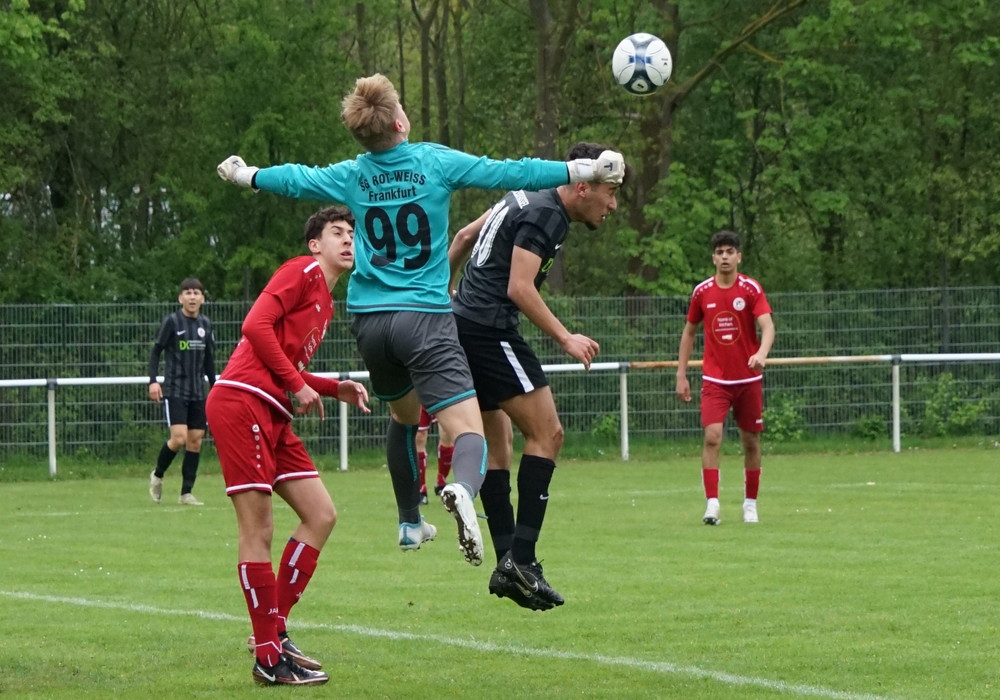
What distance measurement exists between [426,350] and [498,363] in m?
0.86

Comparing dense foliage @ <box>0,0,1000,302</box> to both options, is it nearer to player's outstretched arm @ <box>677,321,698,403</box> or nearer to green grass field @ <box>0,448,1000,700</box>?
player's outstretched arm @ <box>677,321,698,403</box>

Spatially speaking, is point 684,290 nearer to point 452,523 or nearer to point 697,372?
point 697,372

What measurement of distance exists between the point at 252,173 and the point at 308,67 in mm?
21213

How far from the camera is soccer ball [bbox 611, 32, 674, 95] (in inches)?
399

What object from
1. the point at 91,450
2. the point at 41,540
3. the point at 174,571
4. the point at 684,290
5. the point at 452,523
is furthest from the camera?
the point at 684,290

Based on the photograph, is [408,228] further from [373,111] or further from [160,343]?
[160,343]

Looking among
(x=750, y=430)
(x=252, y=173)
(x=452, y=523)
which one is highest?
(x=252, y=173)

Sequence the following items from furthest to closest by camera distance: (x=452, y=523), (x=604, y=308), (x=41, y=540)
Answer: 1. (x=604, y=308)
2. (x=452, y=523)
3. (x=41, y=540)

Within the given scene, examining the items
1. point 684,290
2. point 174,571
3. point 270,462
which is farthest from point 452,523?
point 684,290

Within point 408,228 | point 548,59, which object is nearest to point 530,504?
point 408,228

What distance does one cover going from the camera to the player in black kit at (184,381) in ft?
51.8

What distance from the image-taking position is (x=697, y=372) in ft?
71.9

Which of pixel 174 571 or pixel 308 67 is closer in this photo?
pixel 174 571

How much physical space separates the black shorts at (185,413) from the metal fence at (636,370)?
3912 mm
